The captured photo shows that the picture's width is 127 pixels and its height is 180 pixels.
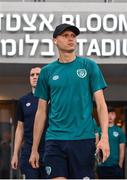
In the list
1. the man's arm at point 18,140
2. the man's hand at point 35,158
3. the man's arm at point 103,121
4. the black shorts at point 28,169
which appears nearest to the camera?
the man's arm at point 103,121

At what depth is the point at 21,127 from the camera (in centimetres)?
651

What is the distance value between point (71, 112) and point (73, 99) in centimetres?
10

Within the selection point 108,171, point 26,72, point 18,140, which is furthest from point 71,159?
point 26,72

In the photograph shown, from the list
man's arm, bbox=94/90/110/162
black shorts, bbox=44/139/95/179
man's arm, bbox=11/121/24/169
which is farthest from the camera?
man's arm, bbox=11/121/24/169

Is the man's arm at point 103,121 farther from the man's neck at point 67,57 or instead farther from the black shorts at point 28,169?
the black shorts at point 28,169

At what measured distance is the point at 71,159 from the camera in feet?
14.1

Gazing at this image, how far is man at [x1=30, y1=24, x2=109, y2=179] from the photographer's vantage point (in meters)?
4.32

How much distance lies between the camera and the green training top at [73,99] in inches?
172

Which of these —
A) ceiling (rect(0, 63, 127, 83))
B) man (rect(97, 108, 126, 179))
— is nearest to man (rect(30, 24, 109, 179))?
man (rect(97, 108, 126, 179))

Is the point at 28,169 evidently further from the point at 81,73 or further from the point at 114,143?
the point at 114,143

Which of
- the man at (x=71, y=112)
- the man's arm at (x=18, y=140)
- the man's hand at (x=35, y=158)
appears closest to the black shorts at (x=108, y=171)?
the man's arm at (x=18, y=140)

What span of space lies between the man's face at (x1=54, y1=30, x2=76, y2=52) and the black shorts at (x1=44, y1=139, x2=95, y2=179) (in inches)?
28.3

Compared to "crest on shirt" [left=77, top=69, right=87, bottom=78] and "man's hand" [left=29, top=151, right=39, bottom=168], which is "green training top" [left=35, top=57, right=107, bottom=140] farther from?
"man's hand" [left=29, top=151, right=39, bottom=168]

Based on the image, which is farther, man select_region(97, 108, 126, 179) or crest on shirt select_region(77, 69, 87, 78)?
man select_region(97, 108, 126, 179)
